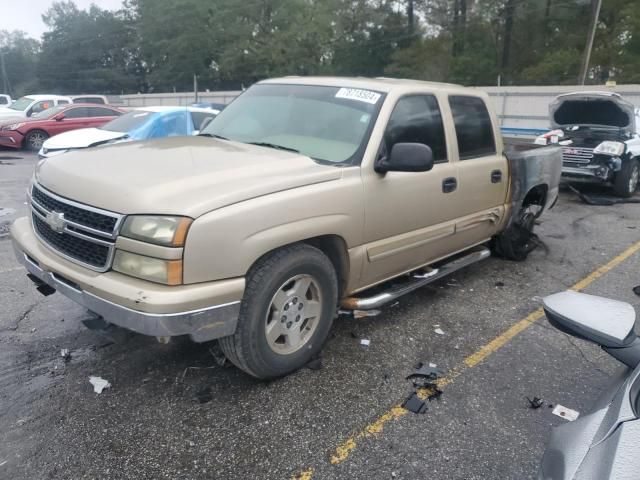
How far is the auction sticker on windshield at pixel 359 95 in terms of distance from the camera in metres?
3.61

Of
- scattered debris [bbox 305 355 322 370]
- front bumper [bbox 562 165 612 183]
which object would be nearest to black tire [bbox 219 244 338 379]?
scattered debris [bbox 305 355 322 370]

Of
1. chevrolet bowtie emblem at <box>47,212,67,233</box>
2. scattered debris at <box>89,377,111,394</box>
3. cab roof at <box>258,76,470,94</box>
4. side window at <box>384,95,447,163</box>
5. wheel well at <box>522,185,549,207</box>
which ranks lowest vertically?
A: scattered debris at <box>89,377,111,394</box>

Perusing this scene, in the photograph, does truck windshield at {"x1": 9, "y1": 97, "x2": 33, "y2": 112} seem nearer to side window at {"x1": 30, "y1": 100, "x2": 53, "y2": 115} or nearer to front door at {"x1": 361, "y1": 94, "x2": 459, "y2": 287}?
side window at {"x1": 30, "y1": 100, "x2": 53, "y2": 115}

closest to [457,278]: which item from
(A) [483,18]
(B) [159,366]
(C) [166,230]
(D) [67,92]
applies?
(B) [159,366]

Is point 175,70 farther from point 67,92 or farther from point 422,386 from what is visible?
point 422,386

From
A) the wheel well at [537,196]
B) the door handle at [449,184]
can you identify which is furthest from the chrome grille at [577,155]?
the door handle at [449,184]

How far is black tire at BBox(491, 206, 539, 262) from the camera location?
17.8ft

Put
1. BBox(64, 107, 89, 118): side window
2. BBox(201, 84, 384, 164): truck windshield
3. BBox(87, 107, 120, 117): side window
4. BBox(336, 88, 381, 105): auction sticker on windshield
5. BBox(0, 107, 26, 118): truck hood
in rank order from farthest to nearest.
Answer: BBox(0, 107, 26, 118): truck hood → BBox(87, 107, 120, 117): side window → BBox(64, 107, 89, 118): side window → BBox(336, 88, 381, 105): auction sticker on windshield → BBox(201, 84, 384, 164): truck windshield

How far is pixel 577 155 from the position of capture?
9.49 m

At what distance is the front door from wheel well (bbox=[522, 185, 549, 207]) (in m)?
1.85

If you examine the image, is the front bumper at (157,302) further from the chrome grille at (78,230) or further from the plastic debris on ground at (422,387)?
the plastic debris on ground at (422,387)

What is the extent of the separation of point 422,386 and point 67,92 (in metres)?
79.0

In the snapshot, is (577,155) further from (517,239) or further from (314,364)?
(314,364)

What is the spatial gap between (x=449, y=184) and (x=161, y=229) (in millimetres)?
2490
